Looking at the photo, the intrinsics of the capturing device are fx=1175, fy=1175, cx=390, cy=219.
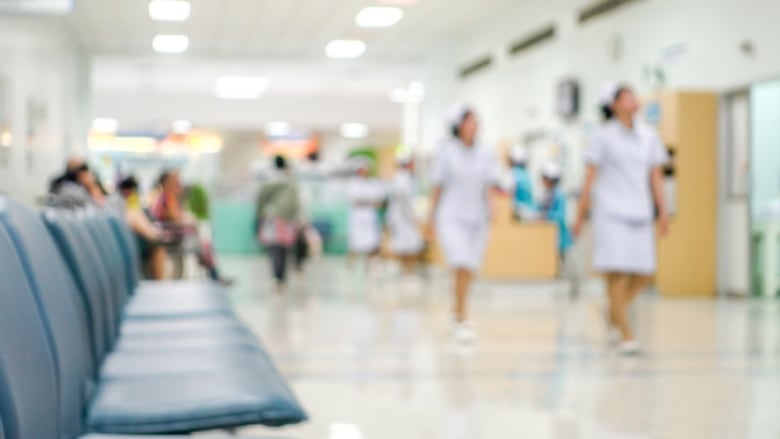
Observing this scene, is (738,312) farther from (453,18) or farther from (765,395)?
(453,18)

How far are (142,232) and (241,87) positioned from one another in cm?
1861

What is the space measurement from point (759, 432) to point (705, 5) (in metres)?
8.28

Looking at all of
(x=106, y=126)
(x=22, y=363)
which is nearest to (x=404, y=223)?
(x=22, y=363)

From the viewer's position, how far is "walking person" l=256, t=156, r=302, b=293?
11.8 metres

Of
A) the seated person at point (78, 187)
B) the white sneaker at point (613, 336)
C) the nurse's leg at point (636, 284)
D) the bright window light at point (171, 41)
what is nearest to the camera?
the seated person at point (78, 187)

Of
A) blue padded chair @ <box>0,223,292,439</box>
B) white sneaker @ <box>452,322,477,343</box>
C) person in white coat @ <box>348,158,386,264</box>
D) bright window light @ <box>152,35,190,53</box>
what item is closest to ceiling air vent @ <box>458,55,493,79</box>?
person in white coat @ <box>348,158,386,264</box>

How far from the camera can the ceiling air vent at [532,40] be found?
625 inches

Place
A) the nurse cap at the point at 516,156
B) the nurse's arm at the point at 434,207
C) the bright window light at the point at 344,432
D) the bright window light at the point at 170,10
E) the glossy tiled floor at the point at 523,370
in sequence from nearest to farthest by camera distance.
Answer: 1. the bright window light at the point at 344,432
2. the glossy tiled floor at the point at 523,370
3. the bright window light at the point at 170,10
4. the nurse's arm at the point at 434,207
5. the nurse cap at the point at 516,156

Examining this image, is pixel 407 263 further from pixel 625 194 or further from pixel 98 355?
pixel 98 355

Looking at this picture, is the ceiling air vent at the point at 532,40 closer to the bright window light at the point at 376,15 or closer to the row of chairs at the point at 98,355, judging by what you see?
the bright window light at the point at 376,15

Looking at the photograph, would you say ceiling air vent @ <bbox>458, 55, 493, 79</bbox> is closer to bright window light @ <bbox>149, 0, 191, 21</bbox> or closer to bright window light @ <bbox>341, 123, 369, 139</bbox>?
bright window light @ <bbox>149, 0, 191, 21</bbox>

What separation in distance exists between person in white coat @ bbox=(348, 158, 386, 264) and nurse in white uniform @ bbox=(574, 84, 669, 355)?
9.06 m

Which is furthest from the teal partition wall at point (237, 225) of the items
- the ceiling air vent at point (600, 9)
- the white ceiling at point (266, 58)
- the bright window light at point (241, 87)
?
the ceiling air vent at point (600, 9)

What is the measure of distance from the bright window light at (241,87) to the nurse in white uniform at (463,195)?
18.3 meters
